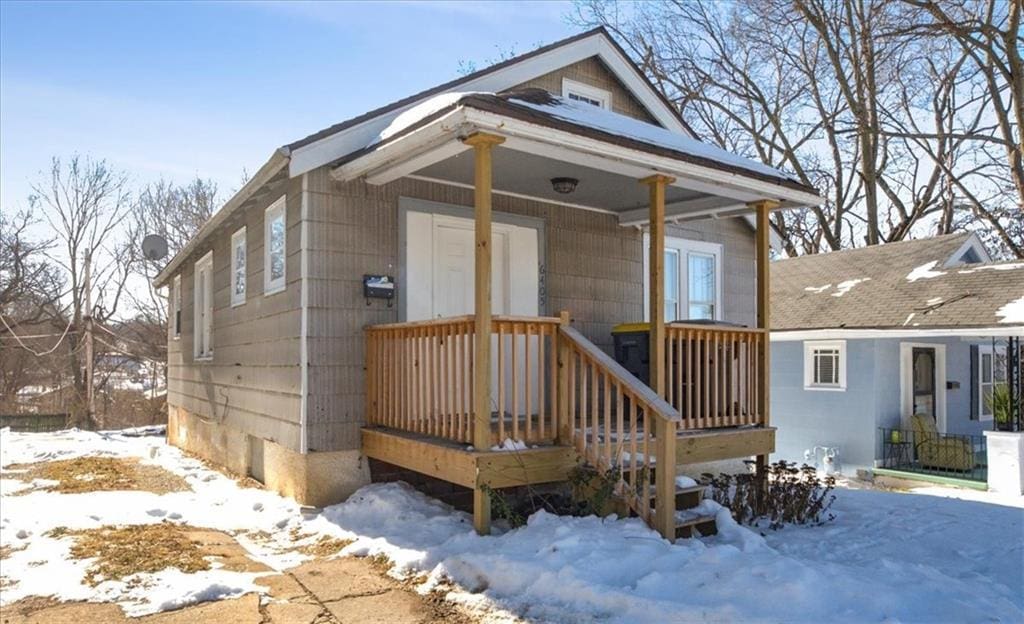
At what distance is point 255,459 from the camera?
8219 mm

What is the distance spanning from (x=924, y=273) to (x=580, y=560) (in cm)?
1231

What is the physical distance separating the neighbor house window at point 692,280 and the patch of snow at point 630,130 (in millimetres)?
2207

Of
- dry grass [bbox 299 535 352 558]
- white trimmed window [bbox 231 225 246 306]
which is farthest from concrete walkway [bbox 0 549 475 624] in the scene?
white trimmed window [bbox 231 225 246 306]

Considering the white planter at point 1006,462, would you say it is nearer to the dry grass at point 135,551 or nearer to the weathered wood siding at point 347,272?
the weathered wood siding at point 347,272

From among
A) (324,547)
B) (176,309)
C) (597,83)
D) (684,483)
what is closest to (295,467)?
(324,547)

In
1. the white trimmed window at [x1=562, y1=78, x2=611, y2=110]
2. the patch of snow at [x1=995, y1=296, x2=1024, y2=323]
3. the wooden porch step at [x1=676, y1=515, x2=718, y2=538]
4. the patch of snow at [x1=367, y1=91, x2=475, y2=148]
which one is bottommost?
the wooden porch step at [x1=676, y1=515, x2=718, y2=538]

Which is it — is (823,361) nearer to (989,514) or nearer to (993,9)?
(989,514)

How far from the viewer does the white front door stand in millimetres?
7133

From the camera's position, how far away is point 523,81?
8.06 metres

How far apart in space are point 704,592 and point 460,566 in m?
1.52

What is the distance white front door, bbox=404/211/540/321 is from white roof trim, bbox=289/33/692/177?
0.92 m

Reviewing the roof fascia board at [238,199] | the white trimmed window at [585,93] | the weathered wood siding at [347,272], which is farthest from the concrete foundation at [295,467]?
the white trimmed window at [585,93]

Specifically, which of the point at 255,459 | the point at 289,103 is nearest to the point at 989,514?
the point at 255,459

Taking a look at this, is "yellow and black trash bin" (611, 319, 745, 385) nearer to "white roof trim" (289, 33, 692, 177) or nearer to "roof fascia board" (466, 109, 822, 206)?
"roof fascia board" (466, 109, 822, 206)
